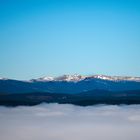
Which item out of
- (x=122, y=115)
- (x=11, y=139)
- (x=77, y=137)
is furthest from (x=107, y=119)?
(x=11, y=139)

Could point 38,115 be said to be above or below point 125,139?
above

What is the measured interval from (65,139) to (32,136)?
8648mm

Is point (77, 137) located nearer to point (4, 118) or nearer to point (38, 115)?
point (4, 118)

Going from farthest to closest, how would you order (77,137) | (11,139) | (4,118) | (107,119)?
(107,119)
(4,118)
(77,137)
(11,139)

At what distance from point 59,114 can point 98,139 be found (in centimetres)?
5844

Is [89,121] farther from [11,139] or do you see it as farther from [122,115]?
[11,139]

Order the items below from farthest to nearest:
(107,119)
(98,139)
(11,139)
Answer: (107,119), (98,139), (11,139)

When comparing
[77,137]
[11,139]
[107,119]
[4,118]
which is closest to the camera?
[11,139]

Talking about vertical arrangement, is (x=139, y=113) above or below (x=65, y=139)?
above

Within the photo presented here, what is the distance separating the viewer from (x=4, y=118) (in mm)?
94562

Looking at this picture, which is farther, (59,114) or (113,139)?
(59,114)

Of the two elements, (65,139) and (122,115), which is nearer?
(65,139)

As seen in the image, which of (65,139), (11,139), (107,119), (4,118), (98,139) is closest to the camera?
(11,139)

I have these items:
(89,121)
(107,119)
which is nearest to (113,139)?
(89,121)
